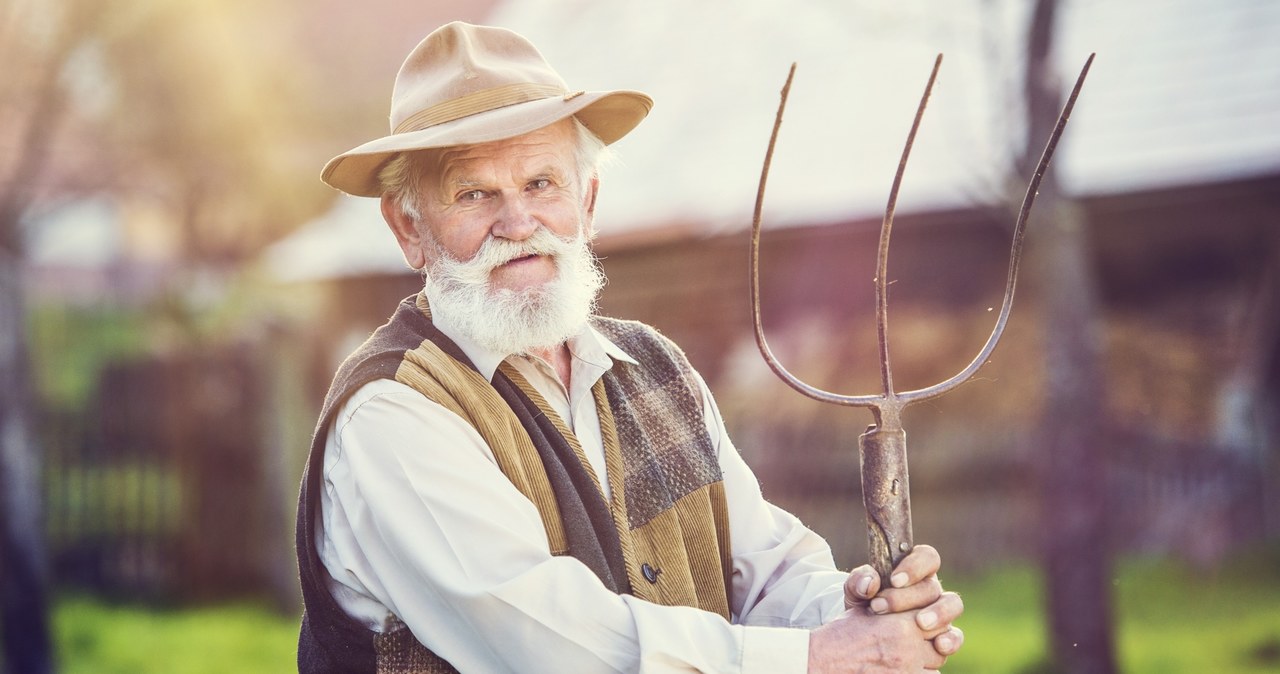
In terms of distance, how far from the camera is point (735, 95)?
8742mm

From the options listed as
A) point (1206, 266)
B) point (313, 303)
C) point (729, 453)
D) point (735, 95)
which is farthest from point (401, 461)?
point (313, 303)

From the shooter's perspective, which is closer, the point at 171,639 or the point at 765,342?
the point at 765,342

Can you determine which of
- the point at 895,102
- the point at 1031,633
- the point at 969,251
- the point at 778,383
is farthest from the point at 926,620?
the point at 895,102

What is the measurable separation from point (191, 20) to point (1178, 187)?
20.5 feet

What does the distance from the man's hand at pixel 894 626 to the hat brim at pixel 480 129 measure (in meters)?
0.99

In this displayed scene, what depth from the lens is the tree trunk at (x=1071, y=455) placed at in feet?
15.8

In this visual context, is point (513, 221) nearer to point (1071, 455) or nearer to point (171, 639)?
point (1071, 455)

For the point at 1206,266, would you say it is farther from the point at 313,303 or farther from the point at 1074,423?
the point at 313,303

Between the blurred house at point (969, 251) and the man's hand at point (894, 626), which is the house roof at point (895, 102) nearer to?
the blurred house at point (969, 251)

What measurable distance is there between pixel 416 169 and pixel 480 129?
10.1 inches

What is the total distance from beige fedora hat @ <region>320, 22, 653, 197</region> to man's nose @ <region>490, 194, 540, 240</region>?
151mm

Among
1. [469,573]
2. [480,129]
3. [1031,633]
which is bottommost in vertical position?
[1031,633]

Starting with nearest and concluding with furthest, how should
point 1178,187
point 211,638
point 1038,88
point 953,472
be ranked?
1. point 1038,88
2. point 1178,187
3. point 953,472
4. point 211,638

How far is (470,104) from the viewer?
244cm
